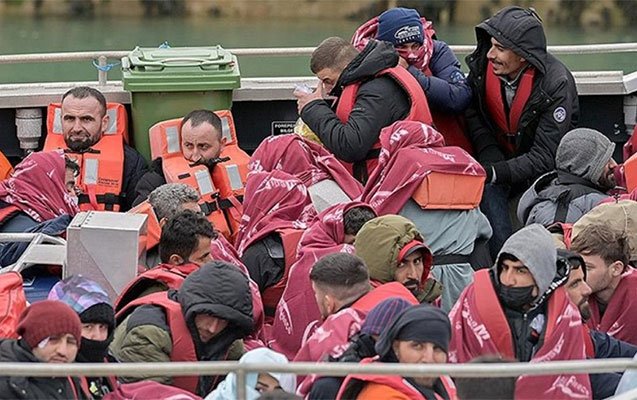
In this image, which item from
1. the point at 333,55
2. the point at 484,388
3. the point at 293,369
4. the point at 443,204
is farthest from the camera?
the point at 333,55

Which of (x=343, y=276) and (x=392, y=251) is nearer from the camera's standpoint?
(x=343, y=276)

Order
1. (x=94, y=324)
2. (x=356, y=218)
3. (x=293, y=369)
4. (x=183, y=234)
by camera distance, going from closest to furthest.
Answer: (x=293, y=369) < (x=94, y=324) < (x=183, y=234) < (x=356, y=218)

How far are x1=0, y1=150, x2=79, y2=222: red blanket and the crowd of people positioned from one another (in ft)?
0.03

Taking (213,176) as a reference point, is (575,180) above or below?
above

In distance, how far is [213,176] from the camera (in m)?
7.18

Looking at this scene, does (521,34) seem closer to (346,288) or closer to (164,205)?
(164,205)

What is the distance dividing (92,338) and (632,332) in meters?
1.99

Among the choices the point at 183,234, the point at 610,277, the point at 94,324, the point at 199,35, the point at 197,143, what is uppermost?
the point at 94,324

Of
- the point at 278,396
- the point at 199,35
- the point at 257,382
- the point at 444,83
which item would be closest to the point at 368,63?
the point at 444,83

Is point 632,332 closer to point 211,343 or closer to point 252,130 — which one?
point 211,343

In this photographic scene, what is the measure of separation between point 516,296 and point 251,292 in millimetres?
934

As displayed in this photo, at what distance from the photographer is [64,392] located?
4.03 m

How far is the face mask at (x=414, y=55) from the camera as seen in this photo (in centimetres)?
709

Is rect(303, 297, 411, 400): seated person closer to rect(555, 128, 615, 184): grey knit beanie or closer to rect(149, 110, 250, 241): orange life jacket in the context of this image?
rect(555, 128, 615, 184): grey knit beanie
